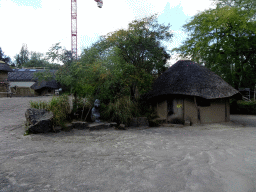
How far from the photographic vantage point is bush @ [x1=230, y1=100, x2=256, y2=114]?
18625 mm

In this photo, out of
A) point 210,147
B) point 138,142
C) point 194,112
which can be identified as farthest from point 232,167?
point 194,112

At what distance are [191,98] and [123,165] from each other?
821cm

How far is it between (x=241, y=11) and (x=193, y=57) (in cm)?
505

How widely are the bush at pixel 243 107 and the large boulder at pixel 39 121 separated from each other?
18.1 meters

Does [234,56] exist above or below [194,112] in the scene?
above

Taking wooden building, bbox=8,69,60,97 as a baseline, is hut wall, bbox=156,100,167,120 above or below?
below

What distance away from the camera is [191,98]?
37.3 feet

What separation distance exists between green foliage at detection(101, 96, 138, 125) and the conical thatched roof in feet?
8.64

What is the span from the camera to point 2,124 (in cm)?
843

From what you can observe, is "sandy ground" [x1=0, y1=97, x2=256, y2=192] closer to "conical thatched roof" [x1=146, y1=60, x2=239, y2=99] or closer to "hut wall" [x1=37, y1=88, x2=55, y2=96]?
"conical thatched roof" [x1=146, y1=60, x2=239, y2=99]

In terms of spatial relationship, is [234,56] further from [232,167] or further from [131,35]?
[232,167]

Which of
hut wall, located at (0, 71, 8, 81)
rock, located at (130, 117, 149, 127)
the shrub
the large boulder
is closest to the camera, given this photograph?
the large boulder

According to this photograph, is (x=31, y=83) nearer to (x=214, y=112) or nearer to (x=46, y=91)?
(x=46, y=91)

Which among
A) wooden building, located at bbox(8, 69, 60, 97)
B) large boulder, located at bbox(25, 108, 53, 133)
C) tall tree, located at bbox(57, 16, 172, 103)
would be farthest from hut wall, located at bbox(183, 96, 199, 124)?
wooden building, located at bbox(8, 69, 60, 97)
